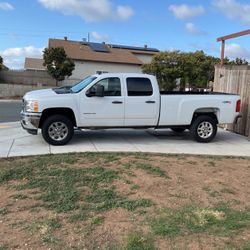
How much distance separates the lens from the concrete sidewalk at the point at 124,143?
873 centimetres

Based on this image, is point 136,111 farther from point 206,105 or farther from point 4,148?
point 4,148

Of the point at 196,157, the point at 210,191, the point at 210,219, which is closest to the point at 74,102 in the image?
the point at 196,157

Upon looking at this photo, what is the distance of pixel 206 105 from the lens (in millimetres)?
10211

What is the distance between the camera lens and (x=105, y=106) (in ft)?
31.0

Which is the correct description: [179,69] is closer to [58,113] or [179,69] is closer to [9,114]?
[9,114]

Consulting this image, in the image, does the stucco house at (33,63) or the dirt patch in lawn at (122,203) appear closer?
the dirt patch in lawn at (122,203)

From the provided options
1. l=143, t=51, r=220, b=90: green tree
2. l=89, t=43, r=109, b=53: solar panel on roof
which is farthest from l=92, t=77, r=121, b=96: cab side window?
l=89, t=43, r=109, b=53: solar panel on roof

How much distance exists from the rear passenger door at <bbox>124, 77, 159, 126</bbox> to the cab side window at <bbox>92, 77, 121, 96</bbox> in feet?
0.70

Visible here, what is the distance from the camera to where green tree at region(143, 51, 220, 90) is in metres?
36.6

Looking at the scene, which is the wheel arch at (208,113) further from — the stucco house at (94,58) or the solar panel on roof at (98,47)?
the solar panel on roof at (98,47)

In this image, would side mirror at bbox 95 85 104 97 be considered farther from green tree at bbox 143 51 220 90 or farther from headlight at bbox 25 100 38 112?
green tree at bbox 143 51 220 90

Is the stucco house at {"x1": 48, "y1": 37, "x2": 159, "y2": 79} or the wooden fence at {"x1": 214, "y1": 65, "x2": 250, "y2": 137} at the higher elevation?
the stucco house at {"x1": 48, "y1": 37, "x2": 159, "y2": 79}

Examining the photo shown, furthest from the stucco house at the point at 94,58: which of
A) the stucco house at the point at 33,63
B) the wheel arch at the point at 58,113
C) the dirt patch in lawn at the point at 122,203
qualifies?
the dirt patch in lawn at the point at 122,203

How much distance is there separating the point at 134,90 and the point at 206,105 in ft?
6.83
